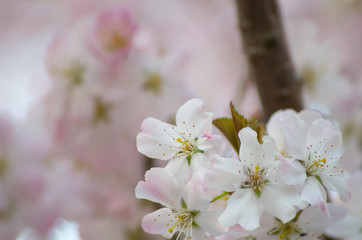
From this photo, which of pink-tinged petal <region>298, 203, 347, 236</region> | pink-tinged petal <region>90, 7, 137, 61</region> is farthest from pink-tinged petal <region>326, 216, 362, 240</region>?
pink-tinged petal <region>90, 7, 137, 61</region>

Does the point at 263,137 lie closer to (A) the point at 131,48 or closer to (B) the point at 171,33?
(A) the point at 131,48

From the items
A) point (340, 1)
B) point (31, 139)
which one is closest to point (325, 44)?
point (340, 1)

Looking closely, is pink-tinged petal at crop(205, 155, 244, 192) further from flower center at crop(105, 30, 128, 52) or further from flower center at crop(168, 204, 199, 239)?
flower center at crop(105, 30, 128, 52)

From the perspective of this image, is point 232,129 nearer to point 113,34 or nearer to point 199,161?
point 199,161

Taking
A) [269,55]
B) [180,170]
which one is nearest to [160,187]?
[180,170]

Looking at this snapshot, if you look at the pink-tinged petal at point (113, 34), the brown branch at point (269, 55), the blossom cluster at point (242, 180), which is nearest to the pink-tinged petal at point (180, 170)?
the blossom cluster at point (242, 180)
